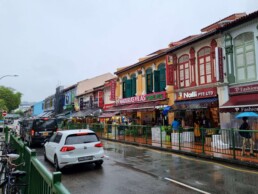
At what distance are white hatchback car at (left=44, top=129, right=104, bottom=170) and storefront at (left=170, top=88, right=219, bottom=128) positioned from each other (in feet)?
29.5

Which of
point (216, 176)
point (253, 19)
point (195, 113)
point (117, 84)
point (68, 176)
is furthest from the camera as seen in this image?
point (117, 84)

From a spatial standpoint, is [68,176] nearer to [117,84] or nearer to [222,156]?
[222,156]

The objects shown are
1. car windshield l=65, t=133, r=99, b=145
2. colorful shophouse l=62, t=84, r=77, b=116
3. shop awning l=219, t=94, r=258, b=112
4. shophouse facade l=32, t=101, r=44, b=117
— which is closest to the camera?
car windshield l=65, t=133, r=99, b=145

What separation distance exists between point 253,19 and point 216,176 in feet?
33.8

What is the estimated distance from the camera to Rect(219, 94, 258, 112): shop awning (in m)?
13.2

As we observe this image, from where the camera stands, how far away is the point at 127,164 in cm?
1087

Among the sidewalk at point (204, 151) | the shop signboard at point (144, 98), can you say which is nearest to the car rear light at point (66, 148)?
the sidewalk at point (204, 151)

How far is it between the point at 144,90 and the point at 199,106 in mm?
8822

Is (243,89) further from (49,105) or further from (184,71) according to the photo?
(49,105)

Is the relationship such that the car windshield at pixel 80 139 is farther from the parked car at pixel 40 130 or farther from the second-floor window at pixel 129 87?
the second-floor window at pixel 129 87

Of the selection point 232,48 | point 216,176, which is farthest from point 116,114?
point 216,176

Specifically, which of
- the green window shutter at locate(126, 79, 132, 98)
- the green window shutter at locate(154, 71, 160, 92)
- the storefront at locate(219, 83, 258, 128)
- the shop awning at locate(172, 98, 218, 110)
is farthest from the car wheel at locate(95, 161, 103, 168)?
the green window shutter at locate(126, 79, 132, 98)

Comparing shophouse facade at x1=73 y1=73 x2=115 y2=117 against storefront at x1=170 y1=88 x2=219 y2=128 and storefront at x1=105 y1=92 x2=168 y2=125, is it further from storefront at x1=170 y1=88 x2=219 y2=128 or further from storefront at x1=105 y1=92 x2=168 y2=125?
storefront at x1=170 y1=88 x2=219 y2=128

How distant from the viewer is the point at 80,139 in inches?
397
